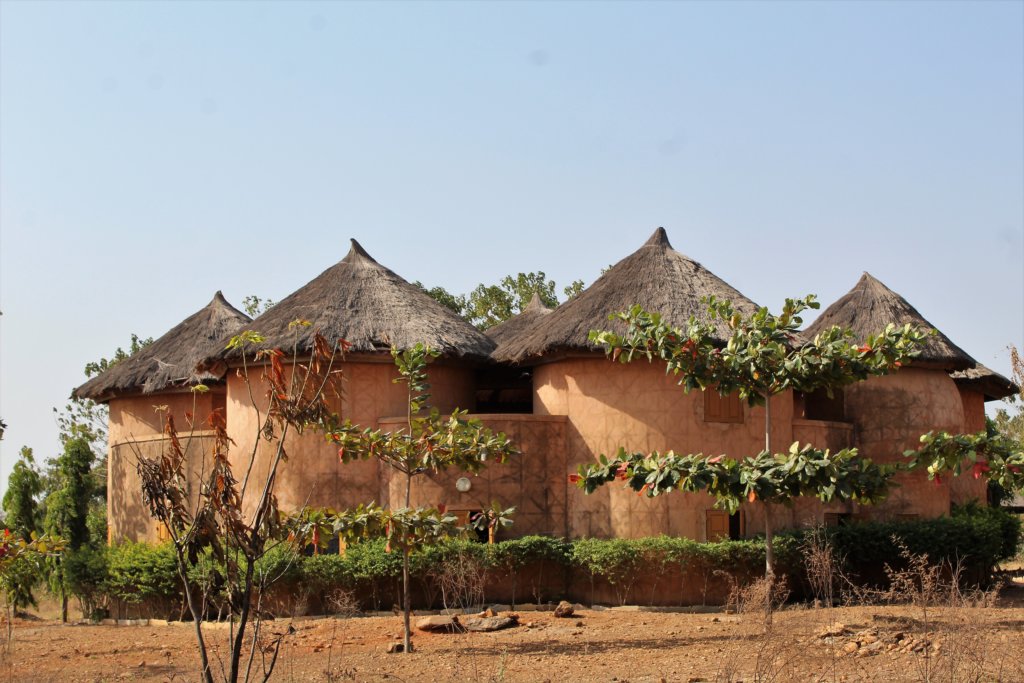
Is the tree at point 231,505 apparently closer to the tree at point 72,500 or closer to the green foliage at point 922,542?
the green foliage at point 922,542

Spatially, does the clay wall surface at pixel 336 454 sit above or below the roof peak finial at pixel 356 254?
below

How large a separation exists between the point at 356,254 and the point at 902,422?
1009 cm

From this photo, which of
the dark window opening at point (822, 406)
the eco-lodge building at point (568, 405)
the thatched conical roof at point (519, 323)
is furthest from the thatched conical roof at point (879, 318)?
the thatched conical roof at point (519, 323)

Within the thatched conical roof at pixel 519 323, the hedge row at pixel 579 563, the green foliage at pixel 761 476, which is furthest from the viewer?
the thatched conical roof at pixel 519 323

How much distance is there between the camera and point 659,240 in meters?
21.5

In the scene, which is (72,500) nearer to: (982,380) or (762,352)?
(762,352)

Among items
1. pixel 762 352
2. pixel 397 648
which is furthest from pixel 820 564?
pixel 397 648

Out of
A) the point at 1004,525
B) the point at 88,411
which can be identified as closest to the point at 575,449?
the point at 1004,525

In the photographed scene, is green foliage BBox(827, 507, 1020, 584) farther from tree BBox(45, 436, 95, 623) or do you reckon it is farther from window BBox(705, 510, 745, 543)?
tree BBox(45, 436, 95, 623)

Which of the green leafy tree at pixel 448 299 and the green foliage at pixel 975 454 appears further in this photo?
the green leafy tree at pixel 448 299

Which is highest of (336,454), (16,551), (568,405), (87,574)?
(568,405)

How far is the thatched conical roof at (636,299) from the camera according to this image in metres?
19.3

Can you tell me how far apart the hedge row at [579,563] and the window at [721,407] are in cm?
204

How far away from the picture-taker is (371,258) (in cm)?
2255
